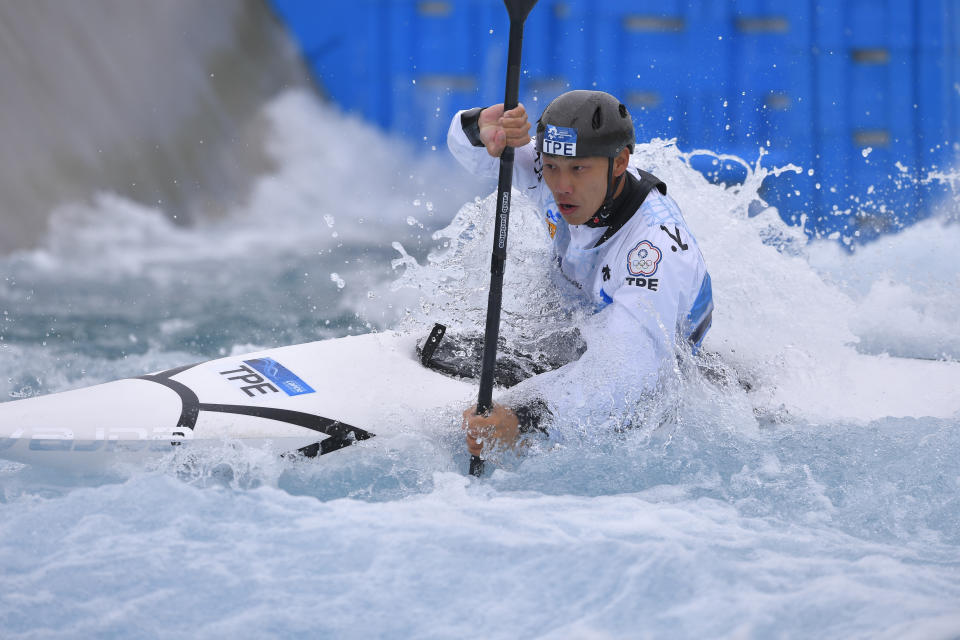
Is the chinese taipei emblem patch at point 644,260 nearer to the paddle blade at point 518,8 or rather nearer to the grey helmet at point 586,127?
the grey helmet at point 586,127

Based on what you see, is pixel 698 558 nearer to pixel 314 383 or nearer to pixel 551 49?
pixel 314 383

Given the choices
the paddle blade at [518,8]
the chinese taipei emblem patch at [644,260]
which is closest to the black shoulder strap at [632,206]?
the chinese taipei emblem patch at [644,260]

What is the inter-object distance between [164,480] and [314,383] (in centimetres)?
55

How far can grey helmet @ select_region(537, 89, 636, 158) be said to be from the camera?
2506 mm

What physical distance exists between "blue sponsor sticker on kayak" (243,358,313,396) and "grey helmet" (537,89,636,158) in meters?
1.06

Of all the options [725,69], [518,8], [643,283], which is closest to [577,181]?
[643,283]

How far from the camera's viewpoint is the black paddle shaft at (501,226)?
2438 millimetres

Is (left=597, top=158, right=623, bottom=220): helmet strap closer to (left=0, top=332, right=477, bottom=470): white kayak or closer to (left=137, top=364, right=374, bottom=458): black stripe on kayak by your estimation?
(left=0, top=332, right=477, bottom=470): white kayak

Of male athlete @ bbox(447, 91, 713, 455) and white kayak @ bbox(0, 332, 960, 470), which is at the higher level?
male athlete @ bbox(447, 91, 713, 455)

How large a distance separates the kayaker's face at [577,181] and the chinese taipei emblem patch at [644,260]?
0.19 meters

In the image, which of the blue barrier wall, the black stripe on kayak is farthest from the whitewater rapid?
the blue barrier wall

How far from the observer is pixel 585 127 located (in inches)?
98.5

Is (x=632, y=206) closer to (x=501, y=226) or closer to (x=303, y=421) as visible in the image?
(x=501, y=226)

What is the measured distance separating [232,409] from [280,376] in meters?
0.23
